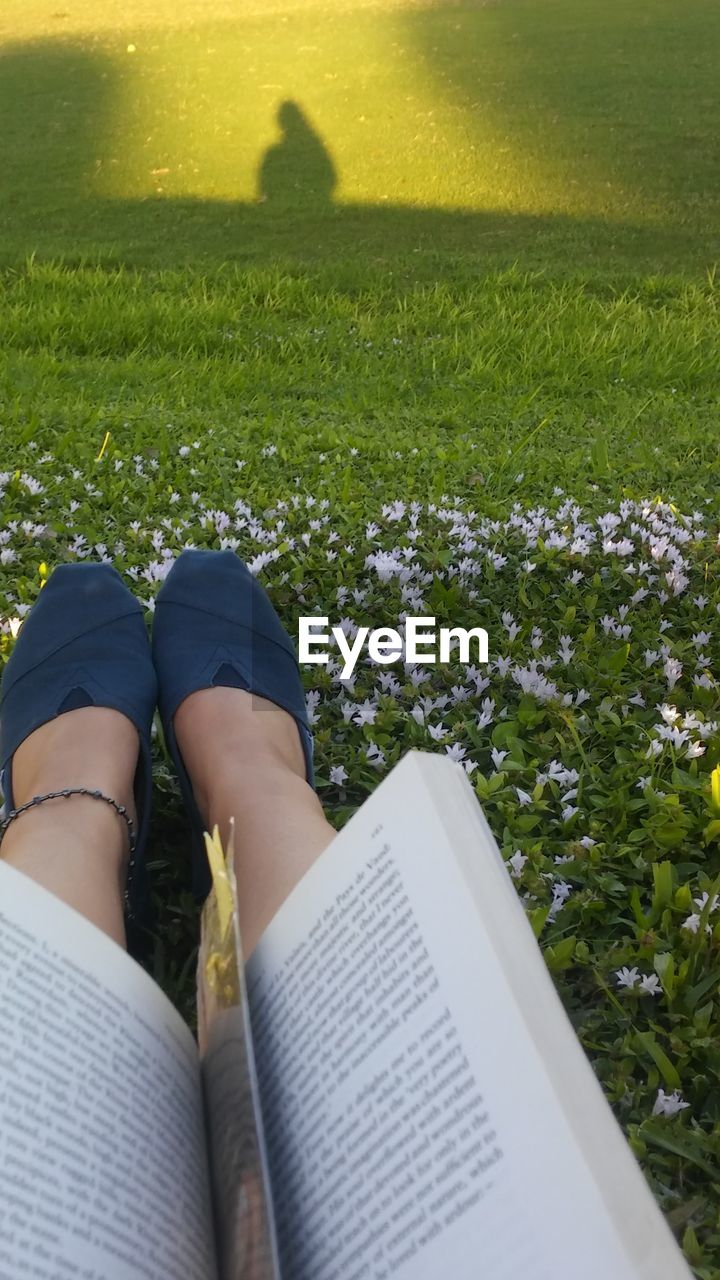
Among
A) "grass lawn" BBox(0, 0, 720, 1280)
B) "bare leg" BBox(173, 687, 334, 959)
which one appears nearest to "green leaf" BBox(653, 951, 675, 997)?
"grass lawn" BBox(0, 0, 720, 1280)

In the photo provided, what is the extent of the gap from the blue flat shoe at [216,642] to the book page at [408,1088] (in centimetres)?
67

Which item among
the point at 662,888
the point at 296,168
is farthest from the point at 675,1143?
the point at 296,168

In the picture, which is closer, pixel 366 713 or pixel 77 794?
pixel 77 794

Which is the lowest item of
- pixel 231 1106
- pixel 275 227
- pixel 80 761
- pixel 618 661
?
pixel 275 227

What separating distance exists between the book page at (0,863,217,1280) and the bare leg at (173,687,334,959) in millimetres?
206

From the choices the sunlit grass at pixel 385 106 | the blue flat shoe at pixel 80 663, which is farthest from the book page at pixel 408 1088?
the sunlit grass at pixel 385 106

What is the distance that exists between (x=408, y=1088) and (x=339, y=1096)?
77mm

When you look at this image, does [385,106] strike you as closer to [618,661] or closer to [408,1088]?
[618,661]

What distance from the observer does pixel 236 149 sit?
23.1ft

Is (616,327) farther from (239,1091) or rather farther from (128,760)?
(239,1091)

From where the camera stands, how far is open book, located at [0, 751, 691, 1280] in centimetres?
63

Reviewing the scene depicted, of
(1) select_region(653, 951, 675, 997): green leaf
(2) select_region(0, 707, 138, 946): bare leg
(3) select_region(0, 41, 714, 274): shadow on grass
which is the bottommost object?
(3) select_region(0, 41, 714, 274): shadow on grass

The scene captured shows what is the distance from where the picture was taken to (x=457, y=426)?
303 cm

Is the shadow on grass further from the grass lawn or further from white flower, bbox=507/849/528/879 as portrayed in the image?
white flower, bbox=507/849/528/879
